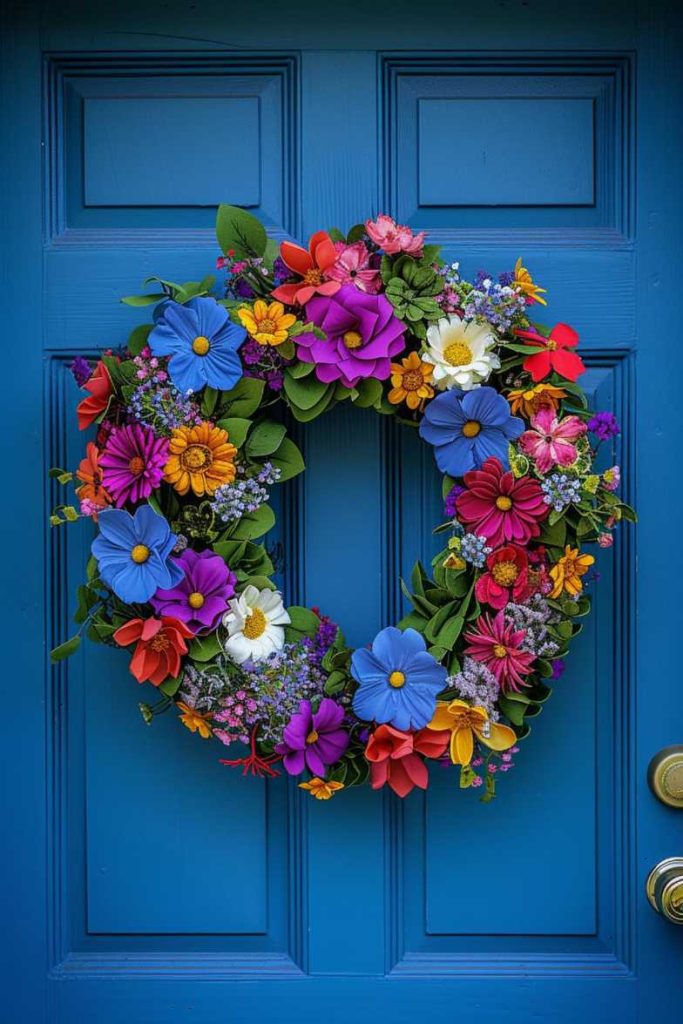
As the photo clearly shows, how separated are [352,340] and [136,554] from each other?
0.34 metres

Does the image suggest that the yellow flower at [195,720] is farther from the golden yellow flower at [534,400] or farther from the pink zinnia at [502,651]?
the golden yellow flower at [534,400]

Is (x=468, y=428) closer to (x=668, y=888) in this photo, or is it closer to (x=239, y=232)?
(x=239, y=232)

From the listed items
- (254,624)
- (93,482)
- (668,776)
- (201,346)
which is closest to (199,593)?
(254,624)

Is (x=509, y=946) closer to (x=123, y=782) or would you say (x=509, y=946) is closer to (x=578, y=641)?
(x=578, y=641)

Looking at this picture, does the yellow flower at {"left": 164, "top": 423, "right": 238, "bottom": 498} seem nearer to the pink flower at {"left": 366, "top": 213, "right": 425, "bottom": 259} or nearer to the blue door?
the blue door

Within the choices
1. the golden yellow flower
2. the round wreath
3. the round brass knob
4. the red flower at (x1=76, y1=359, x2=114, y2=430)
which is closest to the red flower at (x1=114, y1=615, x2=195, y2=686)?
the round wreath

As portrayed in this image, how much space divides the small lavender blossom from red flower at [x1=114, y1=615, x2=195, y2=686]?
0.32 meters

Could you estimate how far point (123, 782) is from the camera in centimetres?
114

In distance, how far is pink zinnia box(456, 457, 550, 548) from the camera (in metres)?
1.01

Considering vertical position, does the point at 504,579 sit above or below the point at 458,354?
below

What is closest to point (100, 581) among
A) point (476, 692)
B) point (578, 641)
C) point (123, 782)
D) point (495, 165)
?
point (123, 782)

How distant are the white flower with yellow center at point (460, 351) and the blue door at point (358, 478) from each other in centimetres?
14

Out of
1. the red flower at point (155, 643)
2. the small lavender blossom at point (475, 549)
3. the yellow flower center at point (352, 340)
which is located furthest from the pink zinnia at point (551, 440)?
the red flower at point (155, 643)

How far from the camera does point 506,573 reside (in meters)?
1.02
